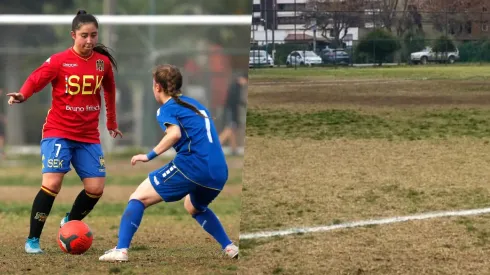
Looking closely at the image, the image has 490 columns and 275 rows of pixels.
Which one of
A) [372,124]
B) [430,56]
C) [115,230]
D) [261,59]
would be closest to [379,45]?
[430,56]

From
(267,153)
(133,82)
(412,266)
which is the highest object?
(133,82)

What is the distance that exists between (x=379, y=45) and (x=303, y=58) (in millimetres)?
1542

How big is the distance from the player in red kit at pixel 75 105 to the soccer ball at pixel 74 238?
0.11m

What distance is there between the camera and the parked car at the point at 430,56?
2130cm

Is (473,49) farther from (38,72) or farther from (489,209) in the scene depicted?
(38,72)

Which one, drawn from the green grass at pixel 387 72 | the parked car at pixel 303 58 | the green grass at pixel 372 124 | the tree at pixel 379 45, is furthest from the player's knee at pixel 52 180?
the green grass at pixel 387 72

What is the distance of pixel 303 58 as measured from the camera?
66.4 ft

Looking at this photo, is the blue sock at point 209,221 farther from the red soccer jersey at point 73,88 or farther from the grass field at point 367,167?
the grass field at point 367,167

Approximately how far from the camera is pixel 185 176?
2.91 meters

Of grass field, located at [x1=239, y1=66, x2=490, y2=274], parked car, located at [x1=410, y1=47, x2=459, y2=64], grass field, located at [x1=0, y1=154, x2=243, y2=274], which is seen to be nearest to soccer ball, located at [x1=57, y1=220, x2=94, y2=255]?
grass field, located at [x1=0, y1=154, x2=243, y2=274]

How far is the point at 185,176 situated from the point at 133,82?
218 inches

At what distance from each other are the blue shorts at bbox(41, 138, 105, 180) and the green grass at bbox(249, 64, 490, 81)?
1756 cm

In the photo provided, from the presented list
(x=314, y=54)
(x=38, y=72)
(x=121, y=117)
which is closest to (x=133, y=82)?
(x=121, y=117)

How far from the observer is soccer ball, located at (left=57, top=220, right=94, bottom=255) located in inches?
129
